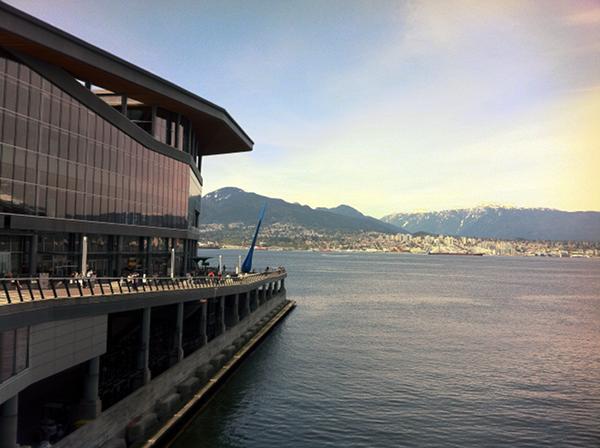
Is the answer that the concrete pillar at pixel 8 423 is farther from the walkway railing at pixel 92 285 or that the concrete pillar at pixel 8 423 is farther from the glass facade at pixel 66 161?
the glass facade at pixel 66 161

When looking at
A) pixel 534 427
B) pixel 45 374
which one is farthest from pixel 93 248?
pixel 534 427

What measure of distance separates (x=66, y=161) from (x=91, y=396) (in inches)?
805

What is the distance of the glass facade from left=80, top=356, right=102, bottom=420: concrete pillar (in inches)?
540

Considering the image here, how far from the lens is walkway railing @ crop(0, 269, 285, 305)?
2334cm

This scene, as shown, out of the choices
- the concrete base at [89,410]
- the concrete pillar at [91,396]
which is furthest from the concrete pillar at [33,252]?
the concrete base at [89,410]

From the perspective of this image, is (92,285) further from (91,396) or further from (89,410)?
(89,410)

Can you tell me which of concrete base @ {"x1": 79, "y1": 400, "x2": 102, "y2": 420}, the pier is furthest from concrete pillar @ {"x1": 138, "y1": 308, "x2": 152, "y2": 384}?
concrete base @ {"x1": 79, "y1": 400, "x2": 102, "y2": 420}

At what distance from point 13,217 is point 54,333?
14489 mm

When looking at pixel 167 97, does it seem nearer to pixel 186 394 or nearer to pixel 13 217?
pixel 13 217

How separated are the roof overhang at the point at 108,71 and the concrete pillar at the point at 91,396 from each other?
22259mm

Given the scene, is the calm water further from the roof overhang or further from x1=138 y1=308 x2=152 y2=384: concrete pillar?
the roof overhang

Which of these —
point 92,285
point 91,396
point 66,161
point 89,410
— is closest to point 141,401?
point 91,396

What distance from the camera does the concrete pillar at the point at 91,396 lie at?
2527cm

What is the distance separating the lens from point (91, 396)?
84.3ft
